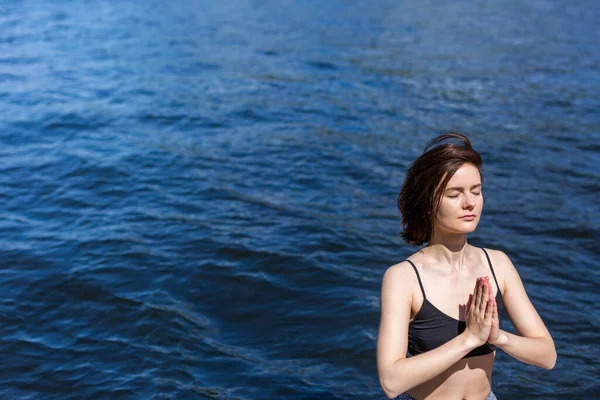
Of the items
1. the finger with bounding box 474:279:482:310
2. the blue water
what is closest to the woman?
the finger with bounding box 474:279:482:310

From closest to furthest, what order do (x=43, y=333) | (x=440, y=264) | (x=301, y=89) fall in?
1. (x=440, y=264)
2. (x=43, y=333)
3. (x=301, y=89)

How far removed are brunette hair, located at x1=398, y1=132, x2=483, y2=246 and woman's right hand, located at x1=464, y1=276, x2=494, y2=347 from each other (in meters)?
0.58

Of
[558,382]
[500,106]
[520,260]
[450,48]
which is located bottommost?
[558,382]

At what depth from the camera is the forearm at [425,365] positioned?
3.96 meters

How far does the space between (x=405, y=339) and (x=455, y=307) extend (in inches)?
14.8

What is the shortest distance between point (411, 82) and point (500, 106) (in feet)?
9.59

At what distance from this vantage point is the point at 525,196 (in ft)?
39.9

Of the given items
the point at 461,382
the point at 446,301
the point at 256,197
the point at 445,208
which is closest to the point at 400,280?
the point at 446,301

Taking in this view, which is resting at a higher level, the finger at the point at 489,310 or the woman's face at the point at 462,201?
the woman's face at the point at 462,201

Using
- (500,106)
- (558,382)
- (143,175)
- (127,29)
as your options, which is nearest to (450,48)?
(500,106)

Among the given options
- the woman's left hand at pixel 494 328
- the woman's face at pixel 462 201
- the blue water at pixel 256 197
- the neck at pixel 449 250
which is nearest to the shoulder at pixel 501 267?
the neck at pixel 449 250

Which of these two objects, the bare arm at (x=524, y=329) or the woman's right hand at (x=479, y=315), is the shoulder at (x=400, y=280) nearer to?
the woman's right hand at (x=479, y=315)

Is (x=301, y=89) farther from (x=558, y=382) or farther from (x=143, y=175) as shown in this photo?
(x=558, y=382)

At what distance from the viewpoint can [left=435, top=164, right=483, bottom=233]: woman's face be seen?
4.18 metres
